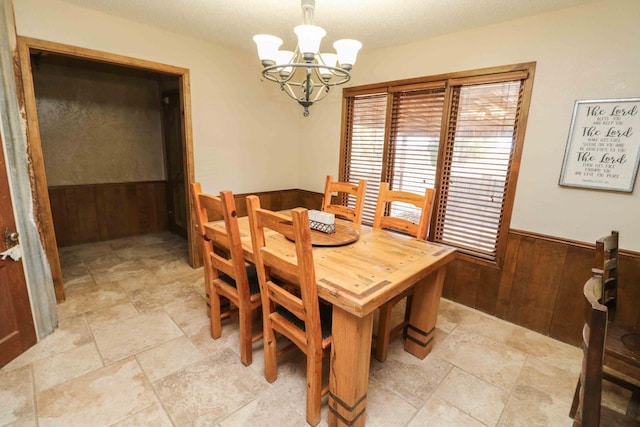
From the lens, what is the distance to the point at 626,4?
1852mm

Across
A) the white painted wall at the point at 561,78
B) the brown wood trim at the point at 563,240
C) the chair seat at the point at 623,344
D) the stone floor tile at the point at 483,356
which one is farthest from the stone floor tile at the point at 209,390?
the white painted wall at the point at 561,78

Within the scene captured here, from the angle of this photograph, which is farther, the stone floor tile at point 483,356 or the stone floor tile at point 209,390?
the stone floor tile at point 483,356

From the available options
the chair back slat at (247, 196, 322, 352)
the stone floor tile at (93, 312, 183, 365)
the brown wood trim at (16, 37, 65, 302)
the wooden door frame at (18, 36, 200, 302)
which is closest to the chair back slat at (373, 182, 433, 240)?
the chair back slat at (247, 196, 322, 352)

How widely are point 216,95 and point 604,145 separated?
3.36m

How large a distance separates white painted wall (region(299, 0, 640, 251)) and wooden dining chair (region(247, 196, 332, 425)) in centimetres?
189

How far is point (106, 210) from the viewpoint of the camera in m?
4.19

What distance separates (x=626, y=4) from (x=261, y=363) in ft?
10.6

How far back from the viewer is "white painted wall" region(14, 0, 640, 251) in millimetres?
1951

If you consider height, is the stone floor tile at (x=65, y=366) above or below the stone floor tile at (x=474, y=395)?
above

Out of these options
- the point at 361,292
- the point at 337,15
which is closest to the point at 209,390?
the point at 361,292

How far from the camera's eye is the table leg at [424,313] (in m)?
1.92

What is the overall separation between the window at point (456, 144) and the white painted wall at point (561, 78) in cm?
10

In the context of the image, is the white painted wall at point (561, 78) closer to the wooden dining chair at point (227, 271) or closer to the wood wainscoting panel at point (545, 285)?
the wood wainscoting panel at point (545, 285)

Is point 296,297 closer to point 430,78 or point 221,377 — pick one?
point 221,377
